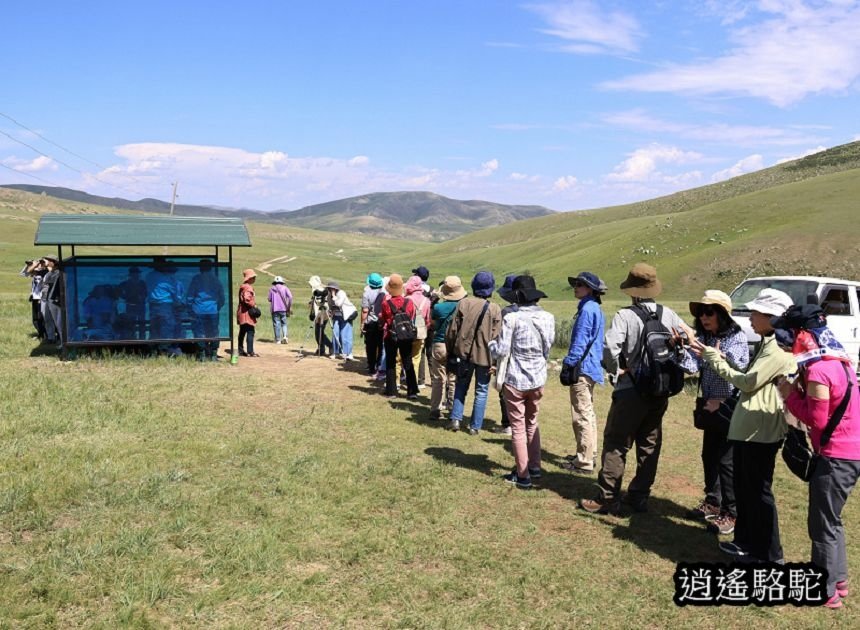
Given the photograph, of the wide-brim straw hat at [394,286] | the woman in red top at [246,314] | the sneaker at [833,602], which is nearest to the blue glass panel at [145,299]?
the woman in red top at [246,314]

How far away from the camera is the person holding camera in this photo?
5.93 metres

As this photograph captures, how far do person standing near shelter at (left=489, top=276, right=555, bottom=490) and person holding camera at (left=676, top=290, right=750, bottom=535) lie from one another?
1524 millimetres

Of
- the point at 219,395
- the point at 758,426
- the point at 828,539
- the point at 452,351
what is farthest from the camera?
the point at 219,395

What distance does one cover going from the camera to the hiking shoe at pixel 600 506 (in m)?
6.58

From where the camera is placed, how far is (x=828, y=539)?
16.1ft

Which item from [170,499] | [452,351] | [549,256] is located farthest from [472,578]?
[549,256]

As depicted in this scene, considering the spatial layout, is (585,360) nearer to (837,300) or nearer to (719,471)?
(719,471)

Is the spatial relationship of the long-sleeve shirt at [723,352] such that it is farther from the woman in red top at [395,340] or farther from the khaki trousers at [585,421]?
the woman in red top at [395,340]

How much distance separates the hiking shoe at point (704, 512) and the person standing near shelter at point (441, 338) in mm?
3874

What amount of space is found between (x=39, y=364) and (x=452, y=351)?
312 inches

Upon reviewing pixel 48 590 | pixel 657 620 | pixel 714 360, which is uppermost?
pixel 714 360

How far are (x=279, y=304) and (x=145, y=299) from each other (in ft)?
13.9

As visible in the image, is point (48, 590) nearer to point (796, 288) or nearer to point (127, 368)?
point (127, 368)

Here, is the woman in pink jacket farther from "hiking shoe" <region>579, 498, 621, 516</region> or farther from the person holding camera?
"hiking shoe" <region>579, 498, 621, 516</region>
